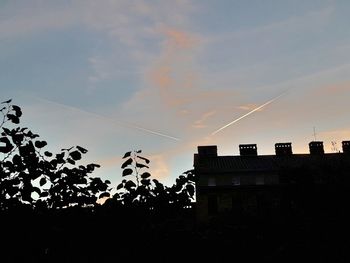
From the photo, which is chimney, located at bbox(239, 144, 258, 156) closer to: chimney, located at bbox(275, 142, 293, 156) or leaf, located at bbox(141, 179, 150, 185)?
chimney, located at bbox(275, 142, 293, 156)

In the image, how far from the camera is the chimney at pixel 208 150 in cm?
5222

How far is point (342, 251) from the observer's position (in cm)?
507

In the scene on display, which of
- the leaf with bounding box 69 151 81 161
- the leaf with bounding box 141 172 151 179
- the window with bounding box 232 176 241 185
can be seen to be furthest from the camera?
the window with bounding box 232 176 241 185

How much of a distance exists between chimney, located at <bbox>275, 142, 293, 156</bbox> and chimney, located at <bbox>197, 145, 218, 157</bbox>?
8691 millimetres

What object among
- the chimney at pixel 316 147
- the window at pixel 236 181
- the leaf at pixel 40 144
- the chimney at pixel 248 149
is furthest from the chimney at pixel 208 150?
the leaf at pixel 40 144

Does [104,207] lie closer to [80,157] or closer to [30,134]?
[80,157]

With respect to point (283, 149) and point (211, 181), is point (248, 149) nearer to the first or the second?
point (283, 149)

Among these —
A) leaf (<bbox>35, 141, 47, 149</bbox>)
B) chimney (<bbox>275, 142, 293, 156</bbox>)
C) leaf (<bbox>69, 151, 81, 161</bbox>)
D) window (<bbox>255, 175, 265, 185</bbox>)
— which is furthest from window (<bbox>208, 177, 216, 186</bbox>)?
leaf (<bbox>35, 141, 47, 149</bbox>)

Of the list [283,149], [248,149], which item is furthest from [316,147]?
[248,149]

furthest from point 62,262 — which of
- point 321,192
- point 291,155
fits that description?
point 291,155

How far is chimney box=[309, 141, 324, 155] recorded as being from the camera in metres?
52.8

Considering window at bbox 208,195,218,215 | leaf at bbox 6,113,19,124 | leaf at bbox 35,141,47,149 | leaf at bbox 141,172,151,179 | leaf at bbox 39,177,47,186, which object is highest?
window at bbox 208,195,218,215

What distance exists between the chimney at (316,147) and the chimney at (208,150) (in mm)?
13728

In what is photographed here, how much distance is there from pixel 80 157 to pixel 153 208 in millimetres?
940
